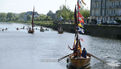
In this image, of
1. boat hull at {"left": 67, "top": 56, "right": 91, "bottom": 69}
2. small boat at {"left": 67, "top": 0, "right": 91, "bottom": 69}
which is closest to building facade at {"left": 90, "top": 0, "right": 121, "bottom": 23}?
small boat at {"left": 67, "top": 0, "right": 91, "bottom": 69}

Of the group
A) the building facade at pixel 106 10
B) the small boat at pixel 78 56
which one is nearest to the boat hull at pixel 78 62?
the small boat at pixel 78 56

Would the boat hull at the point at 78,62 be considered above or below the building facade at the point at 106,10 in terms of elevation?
below

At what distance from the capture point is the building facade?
482 ft

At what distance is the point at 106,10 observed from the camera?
506ft

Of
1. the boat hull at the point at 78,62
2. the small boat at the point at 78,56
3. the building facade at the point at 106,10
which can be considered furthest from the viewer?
the building facade at the point at 106,10

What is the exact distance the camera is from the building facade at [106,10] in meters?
147

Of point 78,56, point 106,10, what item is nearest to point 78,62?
point 78,56

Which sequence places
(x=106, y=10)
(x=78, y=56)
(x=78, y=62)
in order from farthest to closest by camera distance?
(x=106, y=10), (x=78, y=56), (x=78, y=62)

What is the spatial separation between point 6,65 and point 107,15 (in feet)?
356

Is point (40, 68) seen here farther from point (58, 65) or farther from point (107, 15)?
point (107, 15)

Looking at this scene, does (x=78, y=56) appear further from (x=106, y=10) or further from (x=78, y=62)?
(x=106, y=10)

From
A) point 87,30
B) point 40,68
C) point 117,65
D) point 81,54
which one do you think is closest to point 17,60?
point 40,68

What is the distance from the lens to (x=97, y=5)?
160625 mm

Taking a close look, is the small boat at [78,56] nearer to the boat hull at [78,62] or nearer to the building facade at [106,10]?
the boat hull at [78,62]
